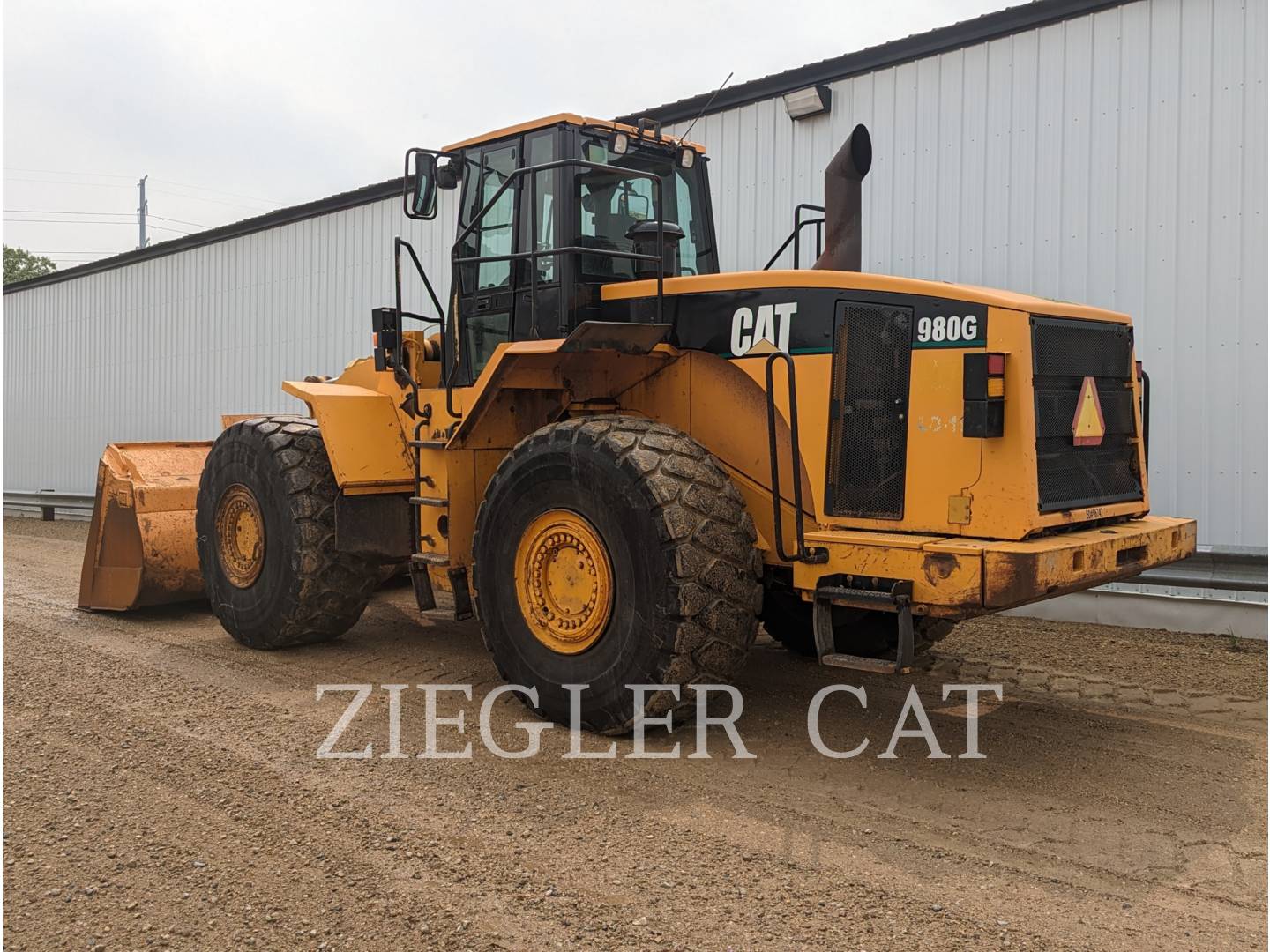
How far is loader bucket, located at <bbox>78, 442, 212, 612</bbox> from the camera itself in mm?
8148

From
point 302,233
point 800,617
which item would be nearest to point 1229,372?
point 800,617

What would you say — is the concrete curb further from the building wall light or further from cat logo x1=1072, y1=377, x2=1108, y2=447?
the building wall light

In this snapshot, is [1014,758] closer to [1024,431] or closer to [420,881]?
[1024,431]

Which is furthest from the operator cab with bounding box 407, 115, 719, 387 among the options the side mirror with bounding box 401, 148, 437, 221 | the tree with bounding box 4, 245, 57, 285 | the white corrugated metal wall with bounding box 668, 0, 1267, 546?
the tree with bounding box 4, 245, 57, 285

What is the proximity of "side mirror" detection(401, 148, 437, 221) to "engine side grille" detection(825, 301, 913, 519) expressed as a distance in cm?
262

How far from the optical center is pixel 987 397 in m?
4.55

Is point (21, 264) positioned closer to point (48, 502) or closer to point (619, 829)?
point (48, 502)

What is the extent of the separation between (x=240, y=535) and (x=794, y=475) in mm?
4134

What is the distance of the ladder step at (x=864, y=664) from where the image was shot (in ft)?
14.9

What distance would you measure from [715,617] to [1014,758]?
4.96 ft

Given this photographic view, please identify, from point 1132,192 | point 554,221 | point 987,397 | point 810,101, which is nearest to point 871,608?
point 987,397

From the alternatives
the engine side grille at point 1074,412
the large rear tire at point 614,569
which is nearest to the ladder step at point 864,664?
the large rear tire at point 614,569

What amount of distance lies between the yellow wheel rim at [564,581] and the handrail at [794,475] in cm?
78

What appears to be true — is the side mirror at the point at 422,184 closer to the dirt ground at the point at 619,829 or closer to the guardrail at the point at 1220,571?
the dirt ground at the point at 619,829
